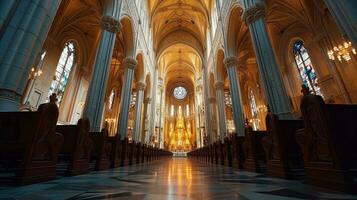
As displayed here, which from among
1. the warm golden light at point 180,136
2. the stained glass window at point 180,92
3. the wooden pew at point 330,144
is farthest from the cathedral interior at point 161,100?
the stained glass window at point 180,92

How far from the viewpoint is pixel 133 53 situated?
11.9 m

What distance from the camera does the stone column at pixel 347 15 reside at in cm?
358

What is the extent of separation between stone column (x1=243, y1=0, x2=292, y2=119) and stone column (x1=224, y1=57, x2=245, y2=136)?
3.66m

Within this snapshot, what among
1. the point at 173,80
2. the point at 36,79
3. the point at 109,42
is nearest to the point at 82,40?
the point at 36,79

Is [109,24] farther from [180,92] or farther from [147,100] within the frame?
[180,92]

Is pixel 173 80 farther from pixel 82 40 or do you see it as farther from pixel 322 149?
pixel 322 149

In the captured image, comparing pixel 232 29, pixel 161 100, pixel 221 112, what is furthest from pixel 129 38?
pixel 161 100

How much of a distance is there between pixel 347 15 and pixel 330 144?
3615 mm

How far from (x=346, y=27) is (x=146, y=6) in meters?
15.4

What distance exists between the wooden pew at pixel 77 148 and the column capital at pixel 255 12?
24.1ft

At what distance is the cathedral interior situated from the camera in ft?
6.48

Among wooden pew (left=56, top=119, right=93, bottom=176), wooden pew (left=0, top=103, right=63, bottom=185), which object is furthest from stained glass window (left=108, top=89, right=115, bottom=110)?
wooden pew (left=0, top=103, right=63, bottom=185)

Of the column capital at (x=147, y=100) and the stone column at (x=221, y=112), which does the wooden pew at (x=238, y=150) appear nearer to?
the stone column at (x=221, y=112)

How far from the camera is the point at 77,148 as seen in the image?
3.41 meters
